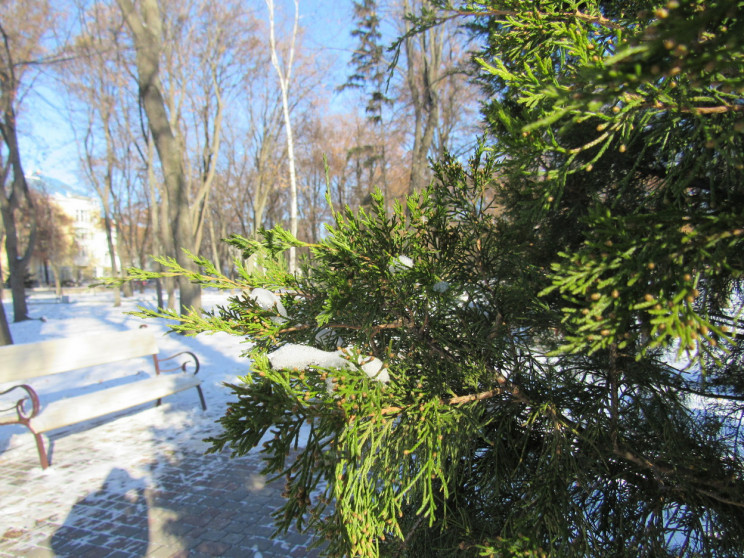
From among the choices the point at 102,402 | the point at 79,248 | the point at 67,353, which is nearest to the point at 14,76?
the point at 67,353

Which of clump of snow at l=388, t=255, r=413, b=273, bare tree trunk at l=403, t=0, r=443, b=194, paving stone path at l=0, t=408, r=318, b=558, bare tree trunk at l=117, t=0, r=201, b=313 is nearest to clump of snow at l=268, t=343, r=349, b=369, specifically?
clump of snow at l=388, t=255, r=413, b=273

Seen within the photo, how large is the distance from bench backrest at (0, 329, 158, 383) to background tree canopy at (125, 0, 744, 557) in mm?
5402

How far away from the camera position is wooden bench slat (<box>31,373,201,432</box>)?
4.56 m

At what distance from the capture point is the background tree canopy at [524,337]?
96 centimetres

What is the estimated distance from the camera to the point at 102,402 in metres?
4.99

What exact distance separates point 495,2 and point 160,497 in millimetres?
4755

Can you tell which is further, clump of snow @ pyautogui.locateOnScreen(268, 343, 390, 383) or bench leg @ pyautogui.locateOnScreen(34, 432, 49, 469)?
bench leg @ pyautogui.locateOnScreen(34, 432, 49, 469)

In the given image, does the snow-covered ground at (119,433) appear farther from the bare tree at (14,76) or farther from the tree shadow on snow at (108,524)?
the bare tree at (14,76)

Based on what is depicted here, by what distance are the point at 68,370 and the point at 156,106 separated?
751 cm

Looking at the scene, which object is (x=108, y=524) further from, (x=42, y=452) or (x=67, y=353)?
(x=67, y=353)

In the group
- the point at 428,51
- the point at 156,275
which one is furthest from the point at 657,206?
the point at 428,51

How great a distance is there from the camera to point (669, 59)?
2.23 ft

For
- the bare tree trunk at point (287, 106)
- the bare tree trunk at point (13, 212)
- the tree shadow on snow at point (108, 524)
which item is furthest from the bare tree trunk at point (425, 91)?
the bare tree trunk at point (13, 212)

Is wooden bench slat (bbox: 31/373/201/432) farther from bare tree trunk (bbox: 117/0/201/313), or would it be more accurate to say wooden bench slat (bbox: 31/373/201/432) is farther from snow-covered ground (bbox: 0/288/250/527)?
bare tree trunk (bbox: 117/0/201/313)
